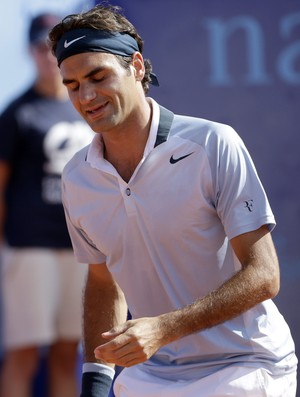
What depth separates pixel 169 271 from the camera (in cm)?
346

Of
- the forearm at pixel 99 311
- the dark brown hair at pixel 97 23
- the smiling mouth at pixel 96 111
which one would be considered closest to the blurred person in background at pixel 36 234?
the forearm at pixel 99 311

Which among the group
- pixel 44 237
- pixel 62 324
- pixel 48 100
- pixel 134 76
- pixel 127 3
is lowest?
pixel 62 324

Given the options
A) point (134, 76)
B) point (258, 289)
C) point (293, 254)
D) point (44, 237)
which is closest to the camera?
point (258, 289)

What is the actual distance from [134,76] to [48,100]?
2.33 meters

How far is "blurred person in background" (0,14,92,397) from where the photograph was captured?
5816 millimetres

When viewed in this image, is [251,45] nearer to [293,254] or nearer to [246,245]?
[293,254]

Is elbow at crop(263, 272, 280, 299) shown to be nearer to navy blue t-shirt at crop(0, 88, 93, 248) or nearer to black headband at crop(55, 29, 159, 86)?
black headband at crop(55, 29, 159, 86)

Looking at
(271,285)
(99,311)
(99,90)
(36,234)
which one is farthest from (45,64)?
(271,285)

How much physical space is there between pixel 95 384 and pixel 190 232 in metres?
0.69

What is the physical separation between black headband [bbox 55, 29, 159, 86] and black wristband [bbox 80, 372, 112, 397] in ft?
3.39

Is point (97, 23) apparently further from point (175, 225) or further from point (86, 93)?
point (175, 225)

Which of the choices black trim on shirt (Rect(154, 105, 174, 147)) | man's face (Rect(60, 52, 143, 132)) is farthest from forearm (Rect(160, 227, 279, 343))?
man's face (Rect(60, 52, 143, 132))

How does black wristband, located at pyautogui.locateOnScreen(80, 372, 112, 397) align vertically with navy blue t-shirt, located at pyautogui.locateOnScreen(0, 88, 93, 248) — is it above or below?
above

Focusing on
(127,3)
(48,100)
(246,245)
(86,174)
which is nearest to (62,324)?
(48,100)
